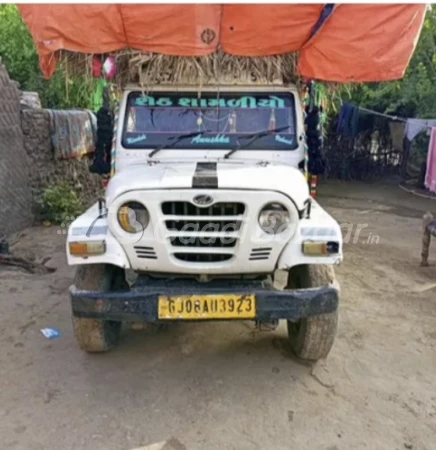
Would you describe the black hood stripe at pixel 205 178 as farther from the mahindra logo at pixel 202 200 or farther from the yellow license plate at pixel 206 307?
the yellow license plate at pixel 206 307

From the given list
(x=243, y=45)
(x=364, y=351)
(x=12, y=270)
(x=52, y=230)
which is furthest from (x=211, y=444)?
(x=52, y=230)

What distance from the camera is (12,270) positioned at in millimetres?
5941

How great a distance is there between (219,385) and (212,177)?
1434 millimetres

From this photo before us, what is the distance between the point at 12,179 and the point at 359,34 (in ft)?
19.1

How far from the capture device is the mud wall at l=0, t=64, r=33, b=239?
7504mm

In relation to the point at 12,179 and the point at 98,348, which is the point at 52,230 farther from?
the point at 98,348

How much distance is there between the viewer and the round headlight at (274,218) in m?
3.22

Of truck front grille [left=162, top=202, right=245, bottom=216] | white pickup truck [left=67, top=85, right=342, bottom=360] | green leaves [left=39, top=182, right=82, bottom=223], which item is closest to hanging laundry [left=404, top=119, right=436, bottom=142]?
green leaves [left=39, top=182, right=82, bottom=223]

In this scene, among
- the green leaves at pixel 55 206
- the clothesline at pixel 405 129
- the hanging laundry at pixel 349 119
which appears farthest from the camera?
the hanging laundry at pixel 349 119

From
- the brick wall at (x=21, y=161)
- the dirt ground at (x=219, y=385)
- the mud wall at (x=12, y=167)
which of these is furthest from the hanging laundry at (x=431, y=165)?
the mud wall at (x=12, y=167)

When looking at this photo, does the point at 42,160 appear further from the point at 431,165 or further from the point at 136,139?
the point at 431,165

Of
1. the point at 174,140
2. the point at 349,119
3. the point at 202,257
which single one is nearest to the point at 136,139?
the point at 174,140

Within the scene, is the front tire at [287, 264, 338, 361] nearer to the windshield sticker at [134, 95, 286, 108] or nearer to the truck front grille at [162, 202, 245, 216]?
the truck front grille at [162, 202, 245, 216]

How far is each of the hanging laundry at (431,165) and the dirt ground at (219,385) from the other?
7721 mm
